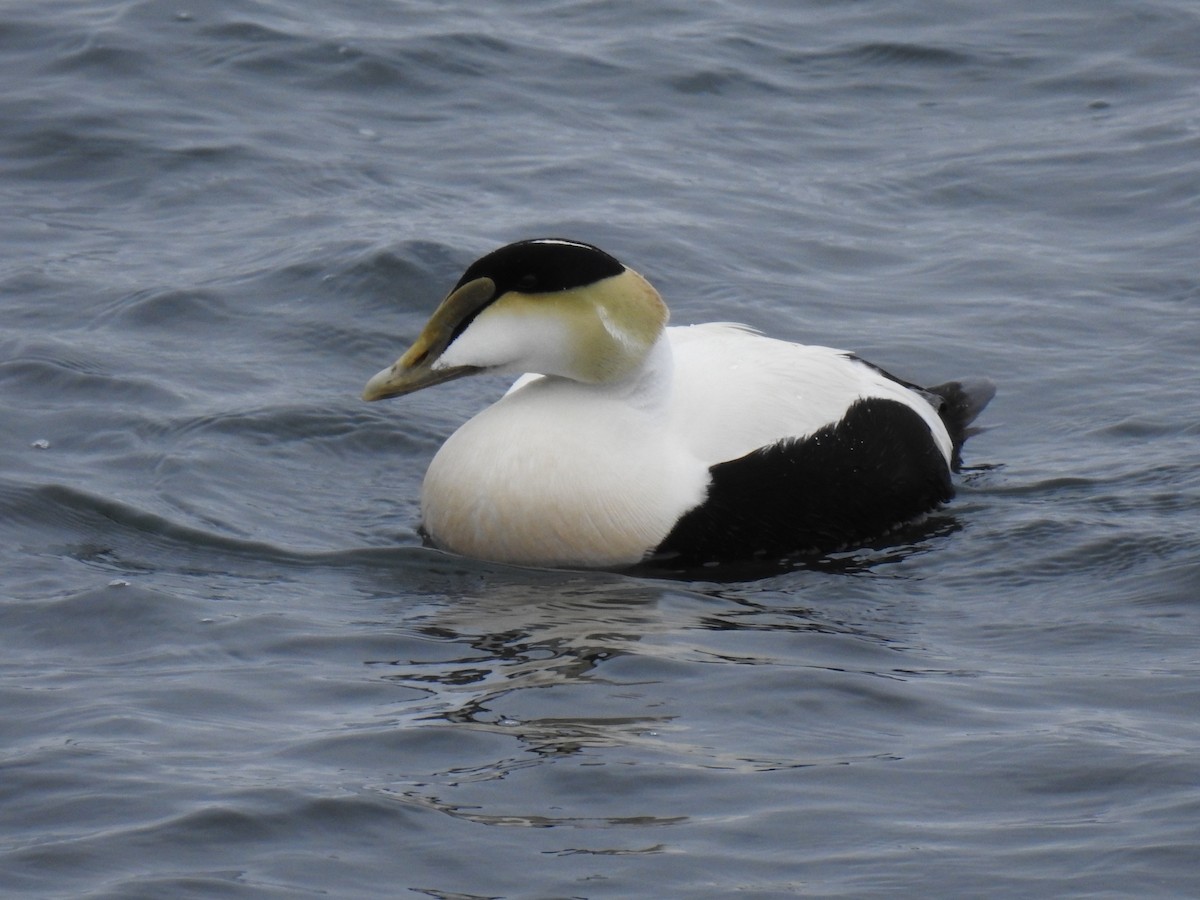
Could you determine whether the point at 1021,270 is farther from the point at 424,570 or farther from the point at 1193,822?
the point at 1193,822

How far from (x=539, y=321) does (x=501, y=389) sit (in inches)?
71.3

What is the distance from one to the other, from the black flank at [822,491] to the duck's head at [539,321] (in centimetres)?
42

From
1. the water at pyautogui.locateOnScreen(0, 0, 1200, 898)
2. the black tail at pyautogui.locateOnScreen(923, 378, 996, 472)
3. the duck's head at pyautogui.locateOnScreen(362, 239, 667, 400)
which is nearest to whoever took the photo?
the water at pyautogui.locateOnScreen(0, 0, 1200, 898)

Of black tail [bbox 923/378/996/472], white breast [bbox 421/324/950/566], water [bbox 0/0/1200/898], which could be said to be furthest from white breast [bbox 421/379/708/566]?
black tail [bbox 923/378/996/472]

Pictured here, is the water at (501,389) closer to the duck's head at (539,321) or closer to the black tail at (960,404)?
the black tail at (960,404)

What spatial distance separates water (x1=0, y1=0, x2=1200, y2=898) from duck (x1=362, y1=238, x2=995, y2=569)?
0.13 m

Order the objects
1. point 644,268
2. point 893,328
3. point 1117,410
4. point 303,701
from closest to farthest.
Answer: point 303,701
point 1117,410
point 893,328
point 644,268

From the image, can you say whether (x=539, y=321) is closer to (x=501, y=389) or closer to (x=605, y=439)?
(x=605, y=439)

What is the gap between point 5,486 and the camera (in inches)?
228

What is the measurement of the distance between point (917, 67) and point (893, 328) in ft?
9.81

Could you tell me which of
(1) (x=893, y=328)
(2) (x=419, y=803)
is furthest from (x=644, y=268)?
(2) (x=419, y=803)

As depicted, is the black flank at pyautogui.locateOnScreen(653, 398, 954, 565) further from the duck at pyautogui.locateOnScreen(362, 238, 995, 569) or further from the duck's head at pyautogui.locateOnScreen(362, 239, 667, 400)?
the duck's head at pyautogui.locateOnScreen(362, 239, 667, 400)

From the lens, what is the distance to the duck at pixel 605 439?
549 cm

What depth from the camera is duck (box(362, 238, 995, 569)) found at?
216 inches
